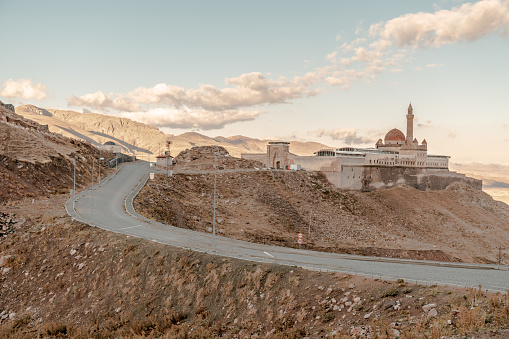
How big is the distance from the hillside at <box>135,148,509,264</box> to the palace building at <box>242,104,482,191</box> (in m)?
3.87

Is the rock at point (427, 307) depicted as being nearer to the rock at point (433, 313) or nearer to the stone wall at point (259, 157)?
the rock at point (433, 313)

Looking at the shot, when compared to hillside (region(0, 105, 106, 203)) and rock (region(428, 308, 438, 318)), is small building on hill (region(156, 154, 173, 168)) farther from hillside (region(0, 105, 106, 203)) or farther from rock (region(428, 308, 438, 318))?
rock (region(428, 308, 438, 318))

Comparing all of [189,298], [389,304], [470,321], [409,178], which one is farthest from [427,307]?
[409,178]

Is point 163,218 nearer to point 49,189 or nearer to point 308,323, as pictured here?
point 49,189

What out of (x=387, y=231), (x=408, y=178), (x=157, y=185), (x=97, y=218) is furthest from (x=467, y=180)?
(x=97, y=218)

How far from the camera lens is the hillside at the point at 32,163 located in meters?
51.2

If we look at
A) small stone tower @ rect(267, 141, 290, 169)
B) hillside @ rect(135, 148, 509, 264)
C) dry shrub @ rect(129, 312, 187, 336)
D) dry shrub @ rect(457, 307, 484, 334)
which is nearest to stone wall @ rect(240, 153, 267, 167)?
small stone tower @ rect(267, 141, 290, 169)

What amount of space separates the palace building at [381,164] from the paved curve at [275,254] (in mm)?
48855

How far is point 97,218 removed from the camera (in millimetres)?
41688

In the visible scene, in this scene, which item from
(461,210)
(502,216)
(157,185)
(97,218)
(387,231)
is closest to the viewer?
(97,218)

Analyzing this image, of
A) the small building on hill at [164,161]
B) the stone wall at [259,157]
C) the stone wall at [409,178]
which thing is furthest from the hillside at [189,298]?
the stone wall at [259,157]

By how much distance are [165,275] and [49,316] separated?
880cm

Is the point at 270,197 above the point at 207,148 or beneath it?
beneath

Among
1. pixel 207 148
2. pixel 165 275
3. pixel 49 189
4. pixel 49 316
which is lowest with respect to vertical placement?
pixel 49 316
